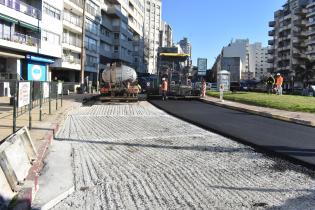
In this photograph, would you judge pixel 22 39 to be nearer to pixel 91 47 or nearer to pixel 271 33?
pixel 91 47

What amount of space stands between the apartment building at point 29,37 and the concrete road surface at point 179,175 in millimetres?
27552

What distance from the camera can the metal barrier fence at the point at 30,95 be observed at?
1072 centimetres

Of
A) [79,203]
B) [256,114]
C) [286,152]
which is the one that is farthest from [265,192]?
[256,114]

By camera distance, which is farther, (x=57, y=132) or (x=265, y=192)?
(x=57, y=132)

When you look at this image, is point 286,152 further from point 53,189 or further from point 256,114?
point 256,114

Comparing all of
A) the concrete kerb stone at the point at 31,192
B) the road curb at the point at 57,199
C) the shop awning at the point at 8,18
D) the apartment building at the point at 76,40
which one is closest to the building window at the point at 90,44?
the apartment building at the point at 76,40

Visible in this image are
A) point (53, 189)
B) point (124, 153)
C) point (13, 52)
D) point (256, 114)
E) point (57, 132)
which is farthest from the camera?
point (13, 52)

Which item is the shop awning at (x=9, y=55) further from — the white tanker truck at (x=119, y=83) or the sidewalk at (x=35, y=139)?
the sidewalk at (x=35, y=139)

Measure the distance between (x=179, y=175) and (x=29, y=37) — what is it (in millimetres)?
38454

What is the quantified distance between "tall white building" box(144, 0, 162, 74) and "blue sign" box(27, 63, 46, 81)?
7398 centimetres

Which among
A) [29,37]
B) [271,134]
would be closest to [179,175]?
[271,134]

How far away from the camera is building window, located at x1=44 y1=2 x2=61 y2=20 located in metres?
47.8

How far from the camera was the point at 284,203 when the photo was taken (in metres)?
6.27

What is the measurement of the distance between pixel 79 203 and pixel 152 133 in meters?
7.43
